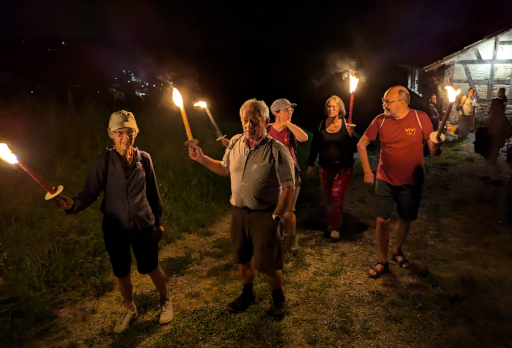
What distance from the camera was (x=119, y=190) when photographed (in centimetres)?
310

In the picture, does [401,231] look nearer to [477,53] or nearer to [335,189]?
[335,189]

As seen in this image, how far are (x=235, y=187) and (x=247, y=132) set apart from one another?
0.59m

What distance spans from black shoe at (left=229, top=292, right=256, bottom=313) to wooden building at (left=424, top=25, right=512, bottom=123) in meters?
19.0

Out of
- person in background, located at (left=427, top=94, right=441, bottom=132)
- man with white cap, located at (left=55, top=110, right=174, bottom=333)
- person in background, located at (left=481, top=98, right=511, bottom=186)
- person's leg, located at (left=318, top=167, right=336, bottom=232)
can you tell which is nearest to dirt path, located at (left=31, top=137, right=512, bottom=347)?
person's leg, located at (left=318, top=167, right=336, bottom=232)

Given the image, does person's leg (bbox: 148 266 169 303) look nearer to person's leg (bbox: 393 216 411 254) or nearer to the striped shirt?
the striped shirt

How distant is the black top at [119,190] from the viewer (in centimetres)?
305

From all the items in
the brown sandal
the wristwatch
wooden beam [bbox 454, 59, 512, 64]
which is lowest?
the brown sandal

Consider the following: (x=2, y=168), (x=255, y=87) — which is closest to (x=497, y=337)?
(x=2, y=168)

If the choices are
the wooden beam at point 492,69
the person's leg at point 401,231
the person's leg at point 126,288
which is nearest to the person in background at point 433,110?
the wooden beam at point 492,69

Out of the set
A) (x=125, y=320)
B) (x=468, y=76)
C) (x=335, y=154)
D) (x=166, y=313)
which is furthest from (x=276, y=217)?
(x=468, y=76)

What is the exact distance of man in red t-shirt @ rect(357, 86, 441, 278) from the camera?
3934 mm

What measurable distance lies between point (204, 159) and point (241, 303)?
5.76 feet

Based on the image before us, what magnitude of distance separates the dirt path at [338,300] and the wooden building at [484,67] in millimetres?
15650

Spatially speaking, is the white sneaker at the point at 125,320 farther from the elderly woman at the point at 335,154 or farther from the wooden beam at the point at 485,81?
A: the wooden beam at the point at 485,81
